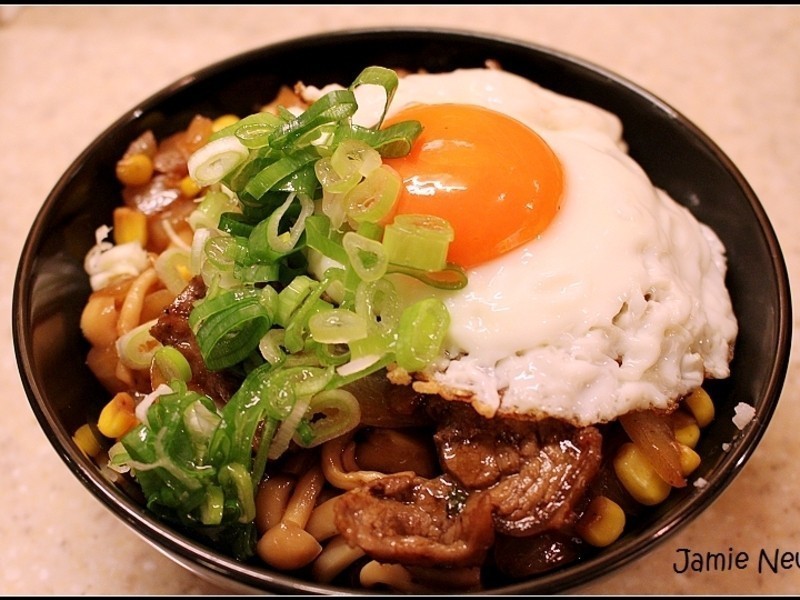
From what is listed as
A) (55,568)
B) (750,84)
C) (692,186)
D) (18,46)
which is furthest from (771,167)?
(18,46)

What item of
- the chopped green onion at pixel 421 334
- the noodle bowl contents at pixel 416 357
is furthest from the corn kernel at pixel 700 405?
the chopped green onion at pixel 421 334

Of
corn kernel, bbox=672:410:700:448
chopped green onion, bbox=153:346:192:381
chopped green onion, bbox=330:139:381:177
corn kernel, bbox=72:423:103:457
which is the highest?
chopped green onion, bbox=330:139:381:177

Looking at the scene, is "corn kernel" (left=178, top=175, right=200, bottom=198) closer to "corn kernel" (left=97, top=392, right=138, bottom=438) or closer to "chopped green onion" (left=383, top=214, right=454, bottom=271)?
"corn kernel" (left=97, top=392, right=138, bottom=438)

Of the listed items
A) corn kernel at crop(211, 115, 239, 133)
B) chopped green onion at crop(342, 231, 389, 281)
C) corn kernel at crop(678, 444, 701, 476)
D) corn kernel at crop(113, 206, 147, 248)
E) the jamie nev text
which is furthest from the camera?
corn kernel at crop(211, 115, 239, 133)

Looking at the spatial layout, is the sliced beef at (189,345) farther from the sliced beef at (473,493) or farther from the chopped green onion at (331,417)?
the sliced beef at (473,493)

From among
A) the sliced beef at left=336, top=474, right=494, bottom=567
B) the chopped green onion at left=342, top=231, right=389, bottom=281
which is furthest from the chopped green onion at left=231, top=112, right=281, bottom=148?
the sliced beef at left=336, top=474, right=494, bottom=567

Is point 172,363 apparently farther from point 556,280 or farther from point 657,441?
point 657,441

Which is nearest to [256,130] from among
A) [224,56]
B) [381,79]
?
[381,79]
